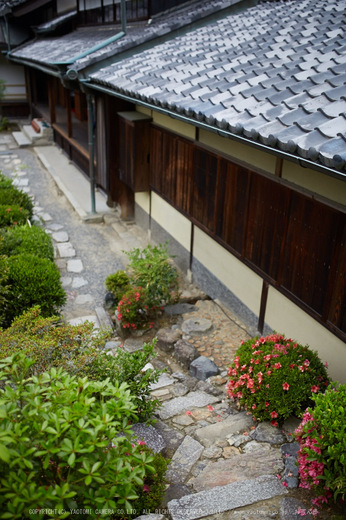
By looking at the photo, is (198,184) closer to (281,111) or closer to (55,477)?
(281,111)

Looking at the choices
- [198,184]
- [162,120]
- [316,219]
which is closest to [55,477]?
[316,219]

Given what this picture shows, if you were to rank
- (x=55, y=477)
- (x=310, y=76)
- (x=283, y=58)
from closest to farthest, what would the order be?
(x=55, y=477)
(x=310, y=76)
(x=283, y=58)

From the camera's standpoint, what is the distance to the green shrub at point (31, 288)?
7395 millimetres

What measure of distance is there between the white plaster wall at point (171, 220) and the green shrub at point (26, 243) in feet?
8.76

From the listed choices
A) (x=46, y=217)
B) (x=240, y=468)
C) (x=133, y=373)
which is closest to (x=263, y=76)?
(x=133, y=373)

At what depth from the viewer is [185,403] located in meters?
6.01

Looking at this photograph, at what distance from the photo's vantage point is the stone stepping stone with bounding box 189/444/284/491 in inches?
176

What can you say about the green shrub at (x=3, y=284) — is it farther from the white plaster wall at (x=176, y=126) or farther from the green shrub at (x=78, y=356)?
the white plaster wall at (x=176, y=126)

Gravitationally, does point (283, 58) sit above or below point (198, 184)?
above

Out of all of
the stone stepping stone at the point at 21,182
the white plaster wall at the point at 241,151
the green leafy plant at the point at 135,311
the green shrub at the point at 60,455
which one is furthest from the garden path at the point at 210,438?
the stone stepping stone at the point at 21,182

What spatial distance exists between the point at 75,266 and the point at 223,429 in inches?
250

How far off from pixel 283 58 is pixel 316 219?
2959 mm

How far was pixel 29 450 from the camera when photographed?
294cm

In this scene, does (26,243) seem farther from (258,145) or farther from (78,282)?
(258,145)
